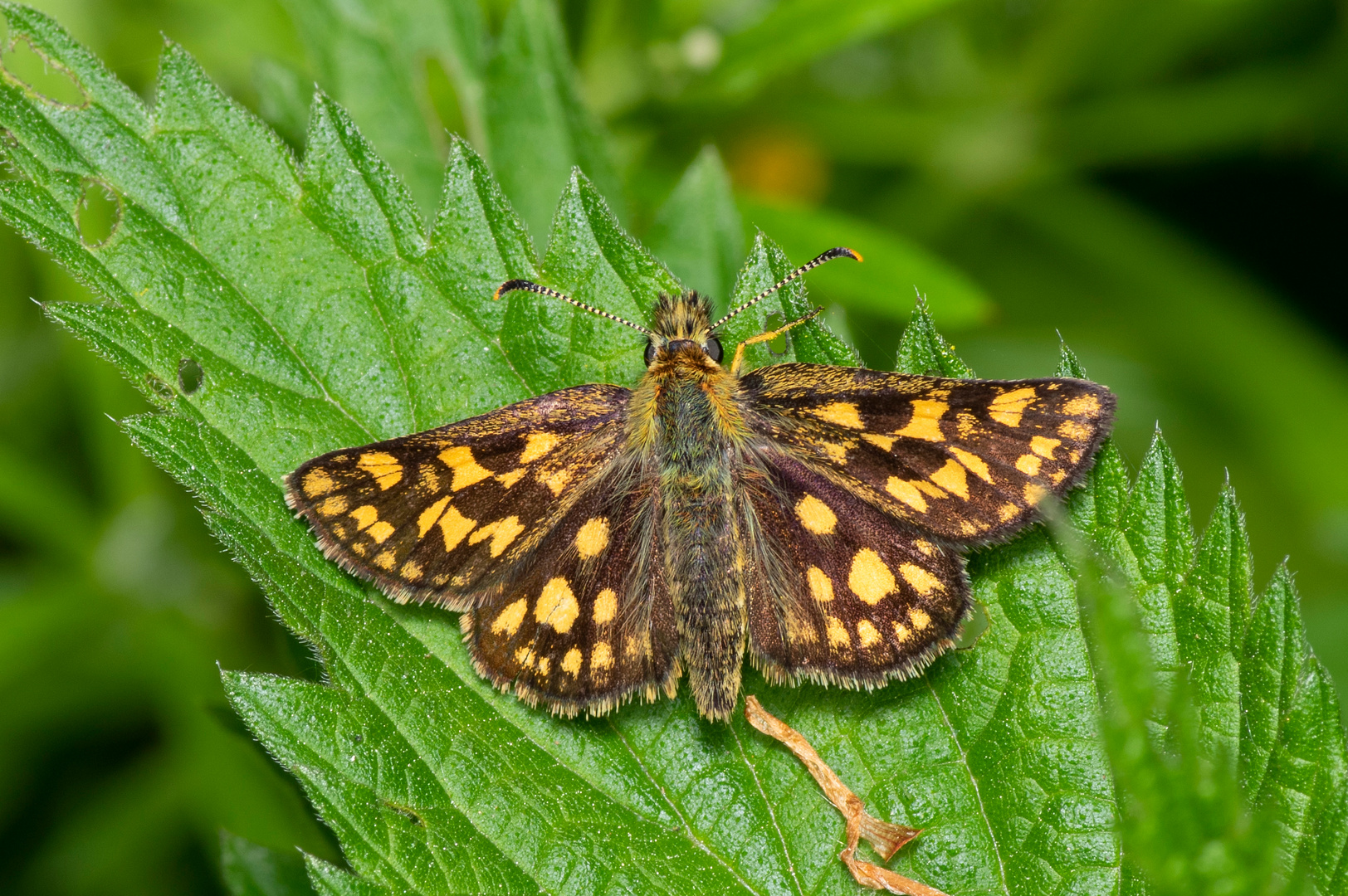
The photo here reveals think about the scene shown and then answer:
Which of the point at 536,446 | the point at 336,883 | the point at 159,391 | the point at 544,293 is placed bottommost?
the point at 336,883

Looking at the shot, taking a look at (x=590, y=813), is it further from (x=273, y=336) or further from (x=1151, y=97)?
(x=1151, y=97)

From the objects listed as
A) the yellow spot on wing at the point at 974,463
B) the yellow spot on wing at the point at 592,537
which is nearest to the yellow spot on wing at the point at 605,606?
the yellow spot on wing at the point at 592,537

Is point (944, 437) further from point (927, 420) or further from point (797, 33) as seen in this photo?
point (797, 33)

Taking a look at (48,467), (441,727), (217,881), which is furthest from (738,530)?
(48,467)

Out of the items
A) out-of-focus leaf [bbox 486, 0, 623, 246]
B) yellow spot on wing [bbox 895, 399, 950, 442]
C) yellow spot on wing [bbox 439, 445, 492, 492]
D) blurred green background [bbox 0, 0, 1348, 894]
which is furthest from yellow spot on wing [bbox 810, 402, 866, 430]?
out-of-focus leaf [bbox 486, 0, 623, 246]

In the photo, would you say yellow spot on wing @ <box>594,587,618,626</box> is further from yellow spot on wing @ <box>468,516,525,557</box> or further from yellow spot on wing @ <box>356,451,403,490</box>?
yellow spot on wing @ <box>356,451,403,490</box>

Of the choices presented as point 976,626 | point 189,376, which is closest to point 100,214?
point 189,376

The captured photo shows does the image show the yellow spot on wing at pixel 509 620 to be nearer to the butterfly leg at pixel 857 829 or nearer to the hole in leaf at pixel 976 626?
the butterfly leg at pixel 857 829

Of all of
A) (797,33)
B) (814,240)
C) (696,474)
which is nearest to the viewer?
(696,474)

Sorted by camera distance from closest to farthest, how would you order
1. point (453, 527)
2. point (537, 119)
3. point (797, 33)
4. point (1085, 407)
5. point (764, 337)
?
point (1085, 407), point (453, 527), point (764, 337), point (537, 119), point (797, 33)
